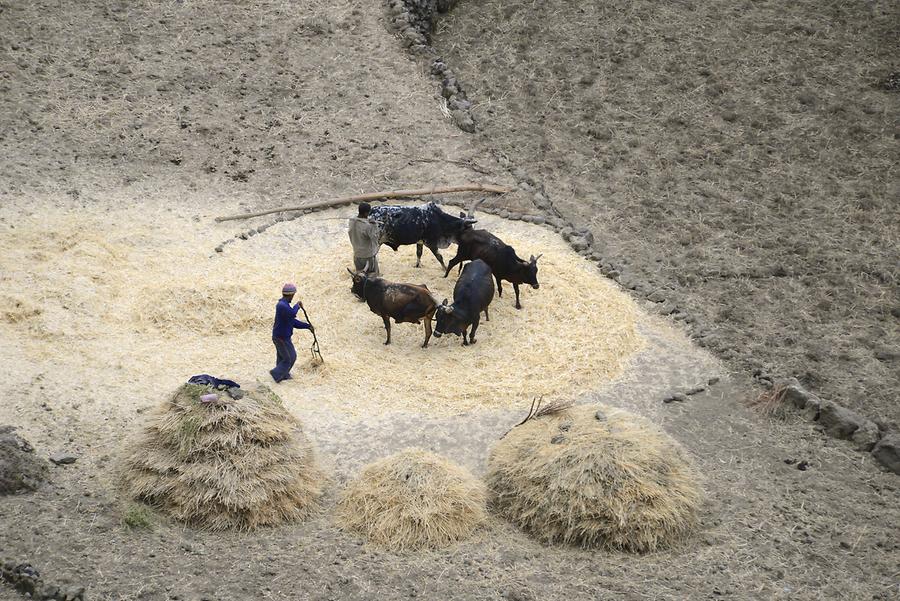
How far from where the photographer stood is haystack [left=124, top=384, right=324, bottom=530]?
9.05 meters

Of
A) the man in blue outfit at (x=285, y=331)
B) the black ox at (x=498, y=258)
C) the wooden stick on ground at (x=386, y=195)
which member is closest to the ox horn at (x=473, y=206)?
the wooden stick on ground at (x=386, y=195)

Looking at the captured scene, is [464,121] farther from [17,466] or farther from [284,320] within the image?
[17,466]

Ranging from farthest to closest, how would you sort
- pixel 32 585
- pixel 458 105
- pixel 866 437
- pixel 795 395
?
1. pixel 458 105
2. pixel 795 395
3. pixel 866 437
4. pixel 32 585

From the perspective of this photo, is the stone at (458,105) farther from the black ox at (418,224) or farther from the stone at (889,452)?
the stone at (889,452)

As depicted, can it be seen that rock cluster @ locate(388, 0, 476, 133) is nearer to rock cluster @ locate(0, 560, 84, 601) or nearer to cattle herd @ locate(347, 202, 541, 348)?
cattle herd @ locate(347, 202, 541, 348)

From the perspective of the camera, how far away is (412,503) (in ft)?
29.8

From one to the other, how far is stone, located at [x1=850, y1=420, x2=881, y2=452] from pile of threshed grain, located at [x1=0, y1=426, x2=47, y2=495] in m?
Result: 8.70

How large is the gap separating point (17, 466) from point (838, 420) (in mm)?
8809

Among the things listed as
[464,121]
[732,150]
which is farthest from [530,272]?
[732,150]

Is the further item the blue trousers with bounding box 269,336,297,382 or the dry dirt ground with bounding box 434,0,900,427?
the dry dirt ground with bounding box 434,0,900,427

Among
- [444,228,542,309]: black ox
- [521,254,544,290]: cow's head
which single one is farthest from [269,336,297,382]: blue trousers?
[521,254,544,290]: cow's head

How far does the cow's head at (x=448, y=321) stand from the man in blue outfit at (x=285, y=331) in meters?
1.74

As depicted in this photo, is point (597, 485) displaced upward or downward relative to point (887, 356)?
upward

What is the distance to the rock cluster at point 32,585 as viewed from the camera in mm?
7840
